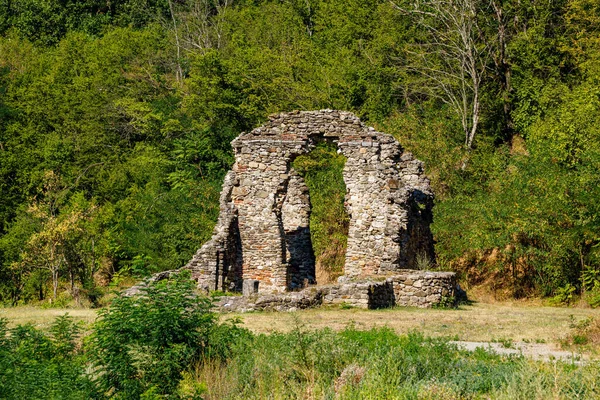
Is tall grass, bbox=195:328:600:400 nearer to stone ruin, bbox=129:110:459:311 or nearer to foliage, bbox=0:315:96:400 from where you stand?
foliage, bbox=0:315:96:400

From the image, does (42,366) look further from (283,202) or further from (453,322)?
(283,202)

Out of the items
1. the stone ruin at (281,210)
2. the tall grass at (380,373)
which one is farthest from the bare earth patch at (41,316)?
the tall grass at (380,373)

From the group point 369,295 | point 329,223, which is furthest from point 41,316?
point 329,223

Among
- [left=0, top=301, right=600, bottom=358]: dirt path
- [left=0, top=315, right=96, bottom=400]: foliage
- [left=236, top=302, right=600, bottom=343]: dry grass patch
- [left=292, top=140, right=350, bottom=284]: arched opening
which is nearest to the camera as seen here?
[left=0, top=315, right=96, bottom=400]: foliage

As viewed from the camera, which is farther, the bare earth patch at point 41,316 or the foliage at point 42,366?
the bare earth patch at point 41,316

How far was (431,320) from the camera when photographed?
1883 cm

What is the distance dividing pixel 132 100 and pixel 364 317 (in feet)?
104

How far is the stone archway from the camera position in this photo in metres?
24.7

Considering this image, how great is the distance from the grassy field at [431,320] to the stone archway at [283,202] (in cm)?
346

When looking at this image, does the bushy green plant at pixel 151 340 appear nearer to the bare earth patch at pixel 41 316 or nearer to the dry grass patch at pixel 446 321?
the dry grass patch at pixel 446 321

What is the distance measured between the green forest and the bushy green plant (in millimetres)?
10784

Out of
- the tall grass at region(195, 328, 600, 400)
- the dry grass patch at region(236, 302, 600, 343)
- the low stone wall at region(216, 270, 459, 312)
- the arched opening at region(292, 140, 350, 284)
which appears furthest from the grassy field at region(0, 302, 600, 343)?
the arched opening at region(292, 140, 350, 284)

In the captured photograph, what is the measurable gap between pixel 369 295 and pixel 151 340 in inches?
334

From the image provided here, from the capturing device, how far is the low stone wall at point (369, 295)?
803 inches
